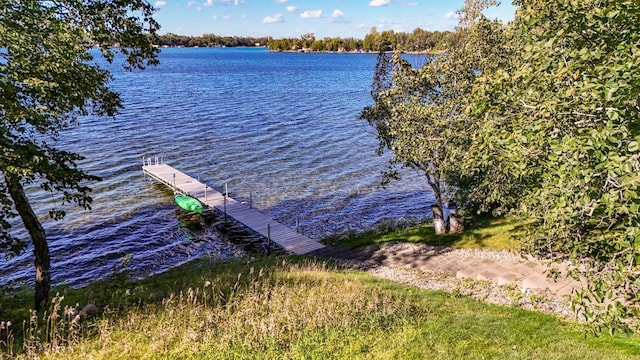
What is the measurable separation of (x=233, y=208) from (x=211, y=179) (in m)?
6.68

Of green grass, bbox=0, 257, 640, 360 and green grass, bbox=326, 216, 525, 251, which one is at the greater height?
green grass, bbox=0, 257, 640, 360

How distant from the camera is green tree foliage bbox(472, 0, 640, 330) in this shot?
4.02 meters

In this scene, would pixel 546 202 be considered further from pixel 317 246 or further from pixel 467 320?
pixel 317 246

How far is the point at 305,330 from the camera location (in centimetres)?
826

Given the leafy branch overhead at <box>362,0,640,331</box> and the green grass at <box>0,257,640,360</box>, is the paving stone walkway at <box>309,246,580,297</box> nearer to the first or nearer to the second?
the green grass at <box>0,257,640,360</box>

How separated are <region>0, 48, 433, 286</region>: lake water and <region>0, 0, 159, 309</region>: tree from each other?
10.9 metres

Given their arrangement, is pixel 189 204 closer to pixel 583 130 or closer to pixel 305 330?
pixel 305 330

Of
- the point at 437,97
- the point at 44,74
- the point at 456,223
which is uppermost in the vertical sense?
the point at 44,74

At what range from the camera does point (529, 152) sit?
5305 millimetres

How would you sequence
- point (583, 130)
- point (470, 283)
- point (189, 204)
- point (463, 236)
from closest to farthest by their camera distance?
point (583, 130) < point (470, 283) < point (463, 236) < point (189, 204)

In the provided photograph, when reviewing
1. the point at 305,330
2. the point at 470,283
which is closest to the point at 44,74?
the point at 305,330

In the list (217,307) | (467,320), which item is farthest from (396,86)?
(217,307)

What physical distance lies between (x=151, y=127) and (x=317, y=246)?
31.4 meters

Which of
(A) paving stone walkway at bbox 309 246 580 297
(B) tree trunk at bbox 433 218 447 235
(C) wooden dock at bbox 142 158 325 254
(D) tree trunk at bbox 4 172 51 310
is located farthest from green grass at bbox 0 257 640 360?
(C) wooden dock at bbox 142 158 325 254
